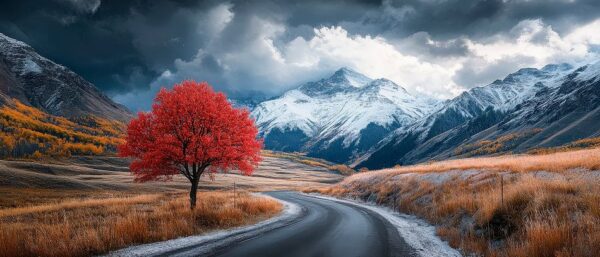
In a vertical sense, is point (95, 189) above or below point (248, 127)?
below

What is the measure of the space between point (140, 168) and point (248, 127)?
9079mm

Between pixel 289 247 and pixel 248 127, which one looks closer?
Result: pixel 289 247

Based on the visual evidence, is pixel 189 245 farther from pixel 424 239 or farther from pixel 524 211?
pixel 524 211

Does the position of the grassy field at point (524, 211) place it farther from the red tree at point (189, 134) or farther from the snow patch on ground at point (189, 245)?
the red tree at point (189, 134)

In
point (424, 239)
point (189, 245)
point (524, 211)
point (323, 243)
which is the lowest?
point (424, 239)

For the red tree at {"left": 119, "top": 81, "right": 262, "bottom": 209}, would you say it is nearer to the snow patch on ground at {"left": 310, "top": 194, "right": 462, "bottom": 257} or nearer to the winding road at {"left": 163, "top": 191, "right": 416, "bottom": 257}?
the winding road at {"left": 163, "top": 191, "right": 416, "bottom": 257}

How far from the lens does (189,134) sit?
94.2 ft

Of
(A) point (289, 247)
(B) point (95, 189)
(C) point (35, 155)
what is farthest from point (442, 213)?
(C) point (35, 155)

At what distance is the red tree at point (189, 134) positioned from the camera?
95.6 feet

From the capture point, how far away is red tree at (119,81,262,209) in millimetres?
29125

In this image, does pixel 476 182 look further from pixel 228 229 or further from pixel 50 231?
pixel 50 231

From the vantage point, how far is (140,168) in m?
30.0

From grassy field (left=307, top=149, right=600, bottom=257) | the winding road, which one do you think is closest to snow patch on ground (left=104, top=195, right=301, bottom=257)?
the winding road

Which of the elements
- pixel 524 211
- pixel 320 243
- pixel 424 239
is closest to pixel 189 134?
pixel 320 243
